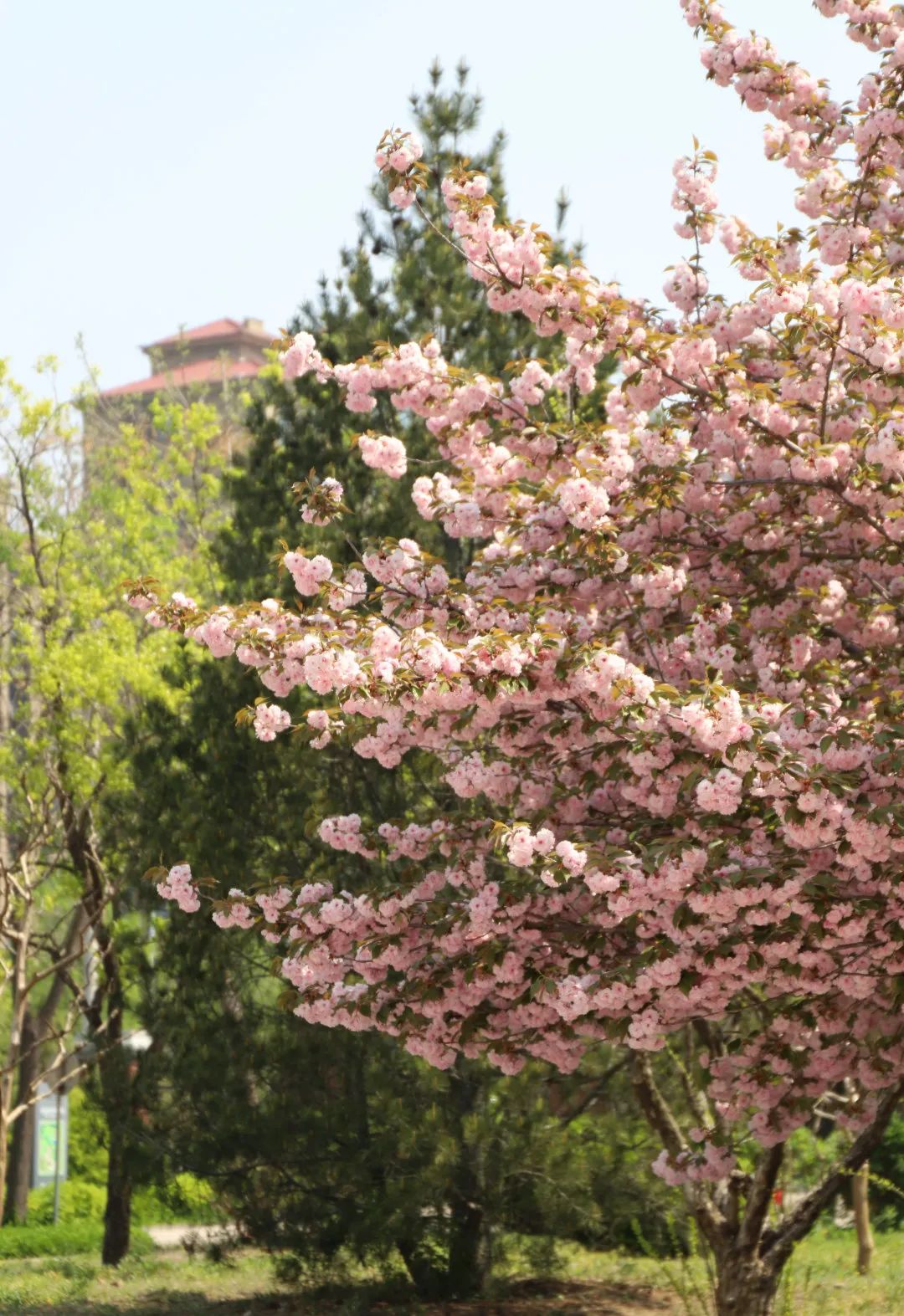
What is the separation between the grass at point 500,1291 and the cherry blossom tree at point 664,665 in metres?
1.72

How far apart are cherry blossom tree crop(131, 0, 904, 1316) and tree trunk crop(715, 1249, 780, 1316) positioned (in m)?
0.02

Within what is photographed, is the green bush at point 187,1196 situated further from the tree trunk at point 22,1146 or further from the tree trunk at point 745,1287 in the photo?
the tree trunk at point 22,1146

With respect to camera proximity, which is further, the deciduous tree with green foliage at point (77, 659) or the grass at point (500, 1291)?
the deciduous tree with green foliage at point (77, 659)

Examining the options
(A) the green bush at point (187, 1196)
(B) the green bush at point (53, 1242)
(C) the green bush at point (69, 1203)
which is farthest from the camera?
(C) the green bush at point (69, 1203)

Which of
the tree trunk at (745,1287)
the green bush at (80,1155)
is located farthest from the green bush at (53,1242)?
the tree trunk at (745,1287)

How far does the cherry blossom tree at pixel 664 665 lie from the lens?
18.8 ft

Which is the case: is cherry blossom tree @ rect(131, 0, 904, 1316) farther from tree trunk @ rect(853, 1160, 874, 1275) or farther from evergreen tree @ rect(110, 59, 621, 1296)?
tree trunk @ rect(853, 1160, 874, 1275)

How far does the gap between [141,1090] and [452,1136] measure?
2.27 m

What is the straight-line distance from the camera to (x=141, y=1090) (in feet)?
33.5

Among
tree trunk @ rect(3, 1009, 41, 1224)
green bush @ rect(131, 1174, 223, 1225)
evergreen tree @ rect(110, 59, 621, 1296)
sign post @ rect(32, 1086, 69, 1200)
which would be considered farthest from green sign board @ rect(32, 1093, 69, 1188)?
evergreen tree @ rect(110, 59, 621, 1296)

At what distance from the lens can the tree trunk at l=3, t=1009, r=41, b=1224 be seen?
63.5 ft

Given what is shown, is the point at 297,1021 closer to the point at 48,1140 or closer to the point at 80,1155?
the point at 48,1140

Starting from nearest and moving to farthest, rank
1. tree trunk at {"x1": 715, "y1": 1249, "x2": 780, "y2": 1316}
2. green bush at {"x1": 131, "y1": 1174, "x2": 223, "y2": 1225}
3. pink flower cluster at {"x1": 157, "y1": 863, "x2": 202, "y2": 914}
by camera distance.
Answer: pink flower cluster at {"x1": 157, "y1": 863, "x2": 202, "y2": 914}, tree trunk at {"x1": 715, "y1": 1249, "x2": 780, "y2": 1316}, green bush at {"x1": 131, "y1": 1174, "x2": 223, "y2": 1225}

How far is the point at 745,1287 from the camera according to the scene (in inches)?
319
